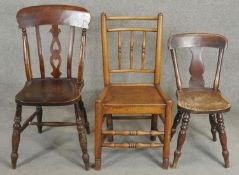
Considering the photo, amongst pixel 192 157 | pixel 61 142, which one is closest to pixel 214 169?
pixel 192 157

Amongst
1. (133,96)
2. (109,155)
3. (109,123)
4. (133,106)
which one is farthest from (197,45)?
(109,155)

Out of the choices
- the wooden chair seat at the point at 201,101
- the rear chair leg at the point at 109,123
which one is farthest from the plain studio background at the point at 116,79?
the wooden chair seat at the point at 201,101

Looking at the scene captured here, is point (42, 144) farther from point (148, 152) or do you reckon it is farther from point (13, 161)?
point (148, 152)

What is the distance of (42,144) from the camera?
2.46 meters

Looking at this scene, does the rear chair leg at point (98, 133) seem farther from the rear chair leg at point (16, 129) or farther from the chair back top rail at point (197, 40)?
the chair back top rail at point (197, 40)

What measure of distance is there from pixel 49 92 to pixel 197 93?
1.01m

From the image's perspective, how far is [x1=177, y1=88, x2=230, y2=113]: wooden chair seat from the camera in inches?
81.0

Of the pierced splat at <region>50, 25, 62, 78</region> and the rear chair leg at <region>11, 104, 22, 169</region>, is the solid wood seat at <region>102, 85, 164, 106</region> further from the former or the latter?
the rear chair leg at <region>11, 104, 22, 169</region>

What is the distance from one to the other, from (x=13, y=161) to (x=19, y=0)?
53.0 inches

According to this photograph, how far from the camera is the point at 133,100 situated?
6.84ft

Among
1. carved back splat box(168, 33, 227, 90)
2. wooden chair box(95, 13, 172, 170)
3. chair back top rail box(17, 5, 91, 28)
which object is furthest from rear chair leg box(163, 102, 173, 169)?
chair back top rail box(17, 5, 91, 28)

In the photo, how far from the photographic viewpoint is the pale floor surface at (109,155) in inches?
84.4

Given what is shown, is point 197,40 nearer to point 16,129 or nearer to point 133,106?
point 133,106

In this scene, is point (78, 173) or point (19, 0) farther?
point (19, 0)
